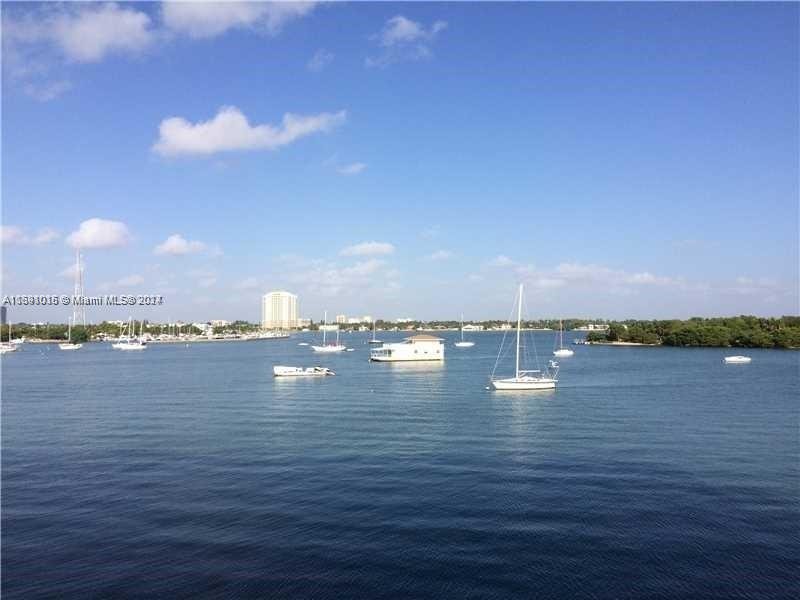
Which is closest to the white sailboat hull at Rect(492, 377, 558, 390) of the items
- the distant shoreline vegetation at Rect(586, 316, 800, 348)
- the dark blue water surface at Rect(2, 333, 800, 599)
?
the dark blue water surface at Rect(2, 333, 800, 599)

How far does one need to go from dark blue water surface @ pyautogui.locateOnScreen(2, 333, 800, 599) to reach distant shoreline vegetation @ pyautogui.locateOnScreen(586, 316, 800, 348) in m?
117

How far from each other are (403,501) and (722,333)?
16220 cm

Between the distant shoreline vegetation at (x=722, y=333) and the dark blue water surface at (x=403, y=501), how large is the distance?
11655 cm

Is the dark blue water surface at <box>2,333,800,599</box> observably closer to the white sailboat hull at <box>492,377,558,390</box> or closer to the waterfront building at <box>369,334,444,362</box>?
the white sailboat hull at <box>492,377,558,390</box>

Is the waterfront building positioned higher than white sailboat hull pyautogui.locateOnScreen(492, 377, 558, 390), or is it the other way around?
the waterfront building

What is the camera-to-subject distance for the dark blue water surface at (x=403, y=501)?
59.0ft

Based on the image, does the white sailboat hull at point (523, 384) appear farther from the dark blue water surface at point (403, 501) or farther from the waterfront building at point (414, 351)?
the waterfront building at point (414, 351)

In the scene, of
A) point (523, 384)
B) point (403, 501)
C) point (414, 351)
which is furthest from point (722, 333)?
point (403, 501)

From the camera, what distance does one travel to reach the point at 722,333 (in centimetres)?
16012

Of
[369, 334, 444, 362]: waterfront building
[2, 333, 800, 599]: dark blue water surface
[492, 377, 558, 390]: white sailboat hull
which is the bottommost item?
[2, 333, 800, 599]: dark blue water surface

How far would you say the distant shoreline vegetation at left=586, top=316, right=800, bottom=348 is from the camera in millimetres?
150750

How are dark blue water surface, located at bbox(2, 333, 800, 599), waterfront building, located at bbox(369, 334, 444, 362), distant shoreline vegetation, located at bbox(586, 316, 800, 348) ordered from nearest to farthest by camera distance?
dark blue water surface, located at bbox(2, 333, 800, 599) → waterfront building, located at bbox(369, 334, 444, 362) → distant shoreline vegetation, located at bbox(586, 316, 800, 348)

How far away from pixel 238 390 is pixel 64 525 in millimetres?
46465

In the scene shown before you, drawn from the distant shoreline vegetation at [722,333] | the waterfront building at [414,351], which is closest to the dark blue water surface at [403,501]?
the waterfront building at [414,351]
